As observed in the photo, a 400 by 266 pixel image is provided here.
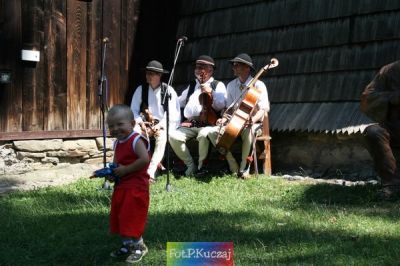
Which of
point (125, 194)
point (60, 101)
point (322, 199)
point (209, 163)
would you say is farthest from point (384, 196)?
point (60, 101)

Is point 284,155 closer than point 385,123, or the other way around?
point 385,123

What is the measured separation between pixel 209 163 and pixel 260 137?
1.22 metres

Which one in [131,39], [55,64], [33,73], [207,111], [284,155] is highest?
[131,39]

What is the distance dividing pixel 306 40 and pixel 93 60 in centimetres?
303

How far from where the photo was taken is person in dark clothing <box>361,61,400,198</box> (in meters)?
5.10

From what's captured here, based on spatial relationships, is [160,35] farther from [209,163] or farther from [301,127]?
[301,127]

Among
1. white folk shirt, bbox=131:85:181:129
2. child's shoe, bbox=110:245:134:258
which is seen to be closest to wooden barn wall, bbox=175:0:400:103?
white folk shirt, bbox=131:85:181:129

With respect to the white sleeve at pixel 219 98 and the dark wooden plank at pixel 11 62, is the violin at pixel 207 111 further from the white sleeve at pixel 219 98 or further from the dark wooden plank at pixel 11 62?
the dark wooden plank at pixel 11 62

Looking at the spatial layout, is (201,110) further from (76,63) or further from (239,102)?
(76,63)

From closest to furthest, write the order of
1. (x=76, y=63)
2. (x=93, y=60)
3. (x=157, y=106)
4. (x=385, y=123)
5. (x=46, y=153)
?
(x=385, y=123) < (x=157, y=106) < (x=46, y=153) < (x=76, y=63) < (x=93, y=60)

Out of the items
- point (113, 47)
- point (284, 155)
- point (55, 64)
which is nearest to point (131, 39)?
point (113, 47)

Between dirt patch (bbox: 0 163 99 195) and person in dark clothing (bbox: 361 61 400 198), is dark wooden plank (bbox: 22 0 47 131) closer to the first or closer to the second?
dirt patch (bbox: 0 163 99 195)

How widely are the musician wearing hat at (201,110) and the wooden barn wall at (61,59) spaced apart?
1745 mm

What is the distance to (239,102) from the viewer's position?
6.45 m
